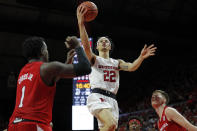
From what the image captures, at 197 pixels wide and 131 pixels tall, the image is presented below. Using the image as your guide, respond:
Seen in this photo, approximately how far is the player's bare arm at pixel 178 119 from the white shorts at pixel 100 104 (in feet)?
2.56

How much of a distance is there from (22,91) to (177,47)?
12.5 metres

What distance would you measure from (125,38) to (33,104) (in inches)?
407

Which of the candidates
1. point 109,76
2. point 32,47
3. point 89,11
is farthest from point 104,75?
point 32,47

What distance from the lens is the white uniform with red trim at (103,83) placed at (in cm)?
409

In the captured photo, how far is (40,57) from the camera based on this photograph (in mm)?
2684

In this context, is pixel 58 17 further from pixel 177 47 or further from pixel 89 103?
pixel 89 103

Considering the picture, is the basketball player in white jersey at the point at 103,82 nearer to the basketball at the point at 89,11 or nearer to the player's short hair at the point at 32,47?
the basketball at the point at 89,11

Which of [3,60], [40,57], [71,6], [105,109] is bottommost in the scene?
[105,109]

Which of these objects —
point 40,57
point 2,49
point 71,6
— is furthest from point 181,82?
point 40,57

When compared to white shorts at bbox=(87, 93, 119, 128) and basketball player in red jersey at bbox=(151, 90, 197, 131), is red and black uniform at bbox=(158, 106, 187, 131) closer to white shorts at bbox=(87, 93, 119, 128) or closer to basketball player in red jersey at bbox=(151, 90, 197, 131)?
basketball player in red jersey at bbox=(151, 90, 197, 131)

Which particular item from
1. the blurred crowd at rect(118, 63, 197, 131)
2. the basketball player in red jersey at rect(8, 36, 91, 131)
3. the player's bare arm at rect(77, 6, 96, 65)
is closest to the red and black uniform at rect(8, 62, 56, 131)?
the basketball player in red jersey at rect(8, 36, 91, 131)

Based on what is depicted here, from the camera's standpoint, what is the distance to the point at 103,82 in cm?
432

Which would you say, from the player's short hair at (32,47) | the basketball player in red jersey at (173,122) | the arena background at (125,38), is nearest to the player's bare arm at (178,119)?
the basketball player in red jersey at (173,122)

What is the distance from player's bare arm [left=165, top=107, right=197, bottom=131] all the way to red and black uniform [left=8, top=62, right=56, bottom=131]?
6.05 ft
